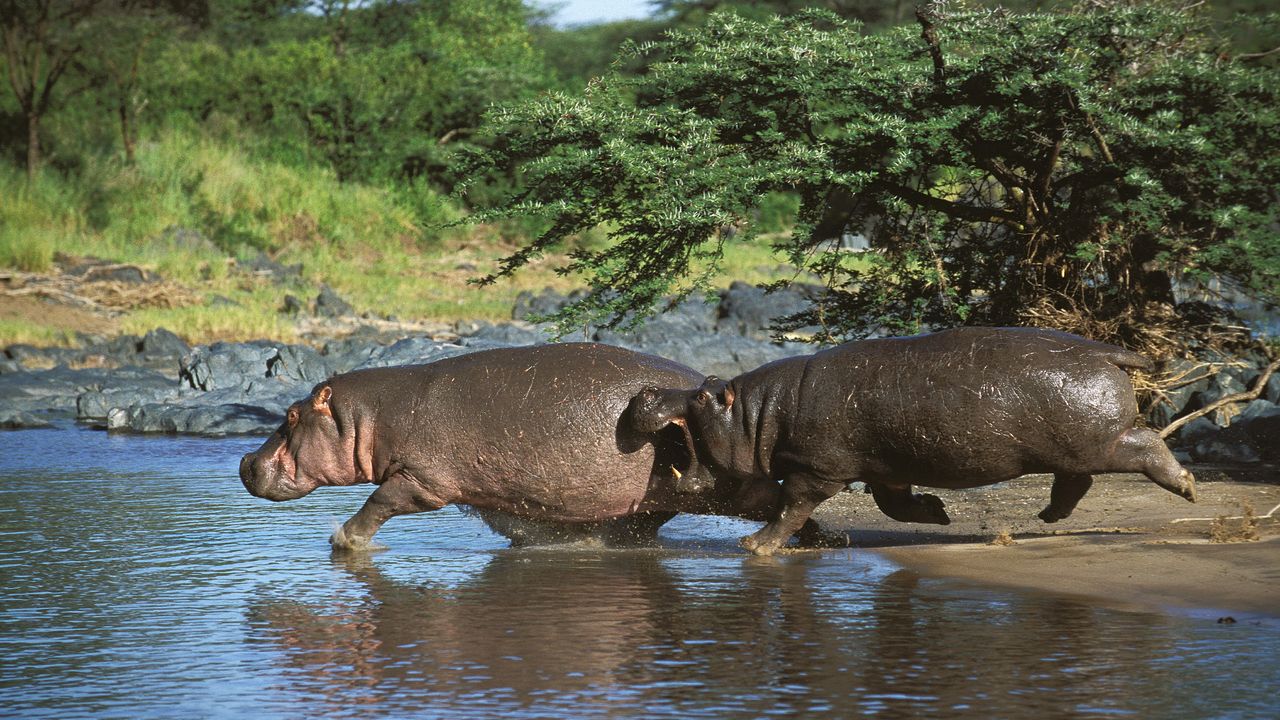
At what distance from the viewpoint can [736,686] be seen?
555 cm

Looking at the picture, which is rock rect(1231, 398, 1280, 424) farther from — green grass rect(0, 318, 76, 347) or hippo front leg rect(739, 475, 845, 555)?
green grass rect(0, 318, 76, 347)

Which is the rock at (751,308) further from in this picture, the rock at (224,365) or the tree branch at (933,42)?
the tree branch at (933,42)

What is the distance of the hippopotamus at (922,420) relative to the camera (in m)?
7.41

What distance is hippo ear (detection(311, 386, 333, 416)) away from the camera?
8500mm

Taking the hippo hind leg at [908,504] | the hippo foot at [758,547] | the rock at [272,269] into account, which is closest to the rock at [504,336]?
the rock at [272,269]

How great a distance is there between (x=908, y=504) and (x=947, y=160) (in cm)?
325

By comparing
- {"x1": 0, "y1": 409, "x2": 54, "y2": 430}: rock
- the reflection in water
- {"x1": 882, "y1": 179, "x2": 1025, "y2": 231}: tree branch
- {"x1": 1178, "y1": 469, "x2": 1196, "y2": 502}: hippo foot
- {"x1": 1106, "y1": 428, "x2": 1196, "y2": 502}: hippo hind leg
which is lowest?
the reflection in water

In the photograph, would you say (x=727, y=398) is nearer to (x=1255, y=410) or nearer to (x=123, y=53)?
(x=1255, y=410)

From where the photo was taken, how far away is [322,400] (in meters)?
8.51

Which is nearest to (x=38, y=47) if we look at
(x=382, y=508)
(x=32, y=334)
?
(x=32, y=334)

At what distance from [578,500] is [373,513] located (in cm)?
115

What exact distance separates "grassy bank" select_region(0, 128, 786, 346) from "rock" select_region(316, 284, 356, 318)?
13.5 inches

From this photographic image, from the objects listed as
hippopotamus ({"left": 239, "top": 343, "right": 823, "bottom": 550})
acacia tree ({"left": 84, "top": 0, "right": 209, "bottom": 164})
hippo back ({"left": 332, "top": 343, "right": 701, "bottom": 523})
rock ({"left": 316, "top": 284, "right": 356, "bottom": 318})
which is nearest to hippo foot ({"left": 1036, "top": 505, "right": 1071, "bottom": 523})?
hippopotamus ({"left": 239, "top": 343, "right": 823, "bottom": 550})

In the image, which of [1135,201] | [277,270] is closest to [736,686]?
[1135,201]
